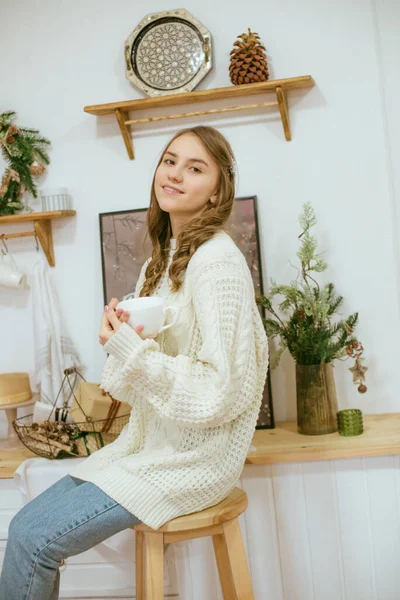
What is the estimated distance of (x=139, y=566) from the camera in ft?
5.59

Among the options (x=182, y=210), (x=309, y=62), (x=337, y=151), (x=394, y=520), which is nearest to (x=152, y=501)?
(x=182, y=210)

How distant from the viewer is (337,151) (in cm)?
231

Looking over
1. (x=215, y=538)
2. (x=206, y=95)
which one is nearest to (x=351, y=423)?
(x=215, y=538)

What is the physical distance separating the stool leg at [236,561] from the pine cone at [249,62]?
139 cm

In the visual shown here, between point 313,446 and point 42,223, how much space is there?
1.20m

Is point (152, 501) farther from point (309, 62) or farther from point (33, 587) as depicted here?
point (309, 62)

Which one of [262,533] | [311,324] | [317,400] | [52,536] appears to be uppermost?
[311,324]

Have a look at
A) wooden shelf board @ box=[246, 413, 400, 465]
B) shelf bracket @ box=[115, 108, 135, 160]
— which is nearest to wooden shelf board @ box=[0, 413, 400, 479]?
wooden shelf board @ box=[246, 413, 400, 465]

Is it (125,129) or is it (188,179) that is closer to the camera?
(188,179)

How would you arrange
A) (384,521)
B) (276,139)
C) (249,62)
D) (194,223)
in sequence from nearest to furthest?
1. (194,223)
2. (384,521)
3. (249,62)
4. (276,139)

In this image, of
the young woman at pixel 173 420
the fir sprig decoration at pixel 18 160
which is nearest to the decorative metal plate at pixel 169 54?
the fir sprig decoration at pixel 18 160

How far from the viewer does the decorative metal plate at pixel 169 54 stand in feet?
7.63

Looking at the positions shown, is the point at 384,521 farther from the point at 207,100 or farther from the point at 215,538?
the point at 207,100

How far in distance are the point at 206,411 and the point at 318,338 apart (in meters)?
0.81
